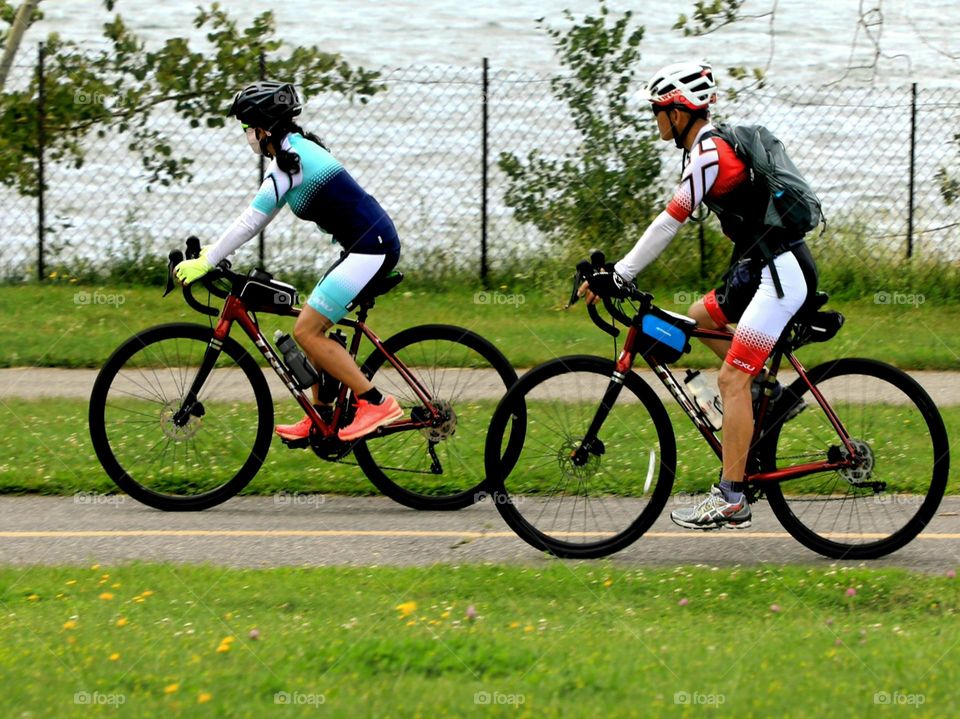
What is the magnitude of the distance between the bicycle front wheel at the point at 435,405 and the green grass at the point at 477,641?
120 centimetres

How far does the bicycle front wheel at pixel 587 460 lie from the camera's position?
22.3 feet

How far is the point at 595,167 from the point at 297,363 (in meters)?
6.77

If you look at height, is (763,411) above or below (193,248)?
below

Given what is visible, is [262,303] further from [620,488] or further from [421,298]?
[421,298]

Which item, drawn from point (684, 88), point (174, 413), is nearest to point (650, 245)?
point (684, 88)

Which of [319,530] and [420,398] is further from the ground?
[420,398]

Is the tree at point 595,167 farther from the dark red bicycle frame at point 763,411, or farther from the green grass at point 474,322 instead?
the dark red bicycle frame at point 763,411

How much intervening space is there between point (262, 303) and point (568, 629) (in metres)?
2.62

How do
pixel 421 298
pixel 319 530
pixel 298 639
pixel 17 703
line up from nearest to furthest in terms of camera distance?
pixel 17 703, pixel 298 639, pixel 319 530, pixel 421 298

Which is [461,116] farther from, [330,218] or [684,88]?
[684,88]

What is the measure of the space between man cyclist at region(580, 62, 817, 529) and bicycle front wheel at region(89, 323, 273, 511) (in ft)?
6.36

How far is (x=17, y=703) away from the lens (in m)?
4.97

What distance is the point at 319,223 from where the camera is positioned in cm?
752

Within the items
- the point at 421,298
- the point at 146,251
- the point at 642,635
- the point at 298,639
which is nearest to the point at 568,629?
the point at 642,635
